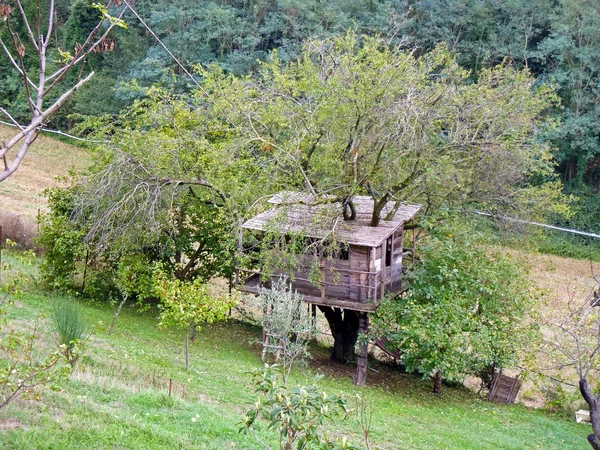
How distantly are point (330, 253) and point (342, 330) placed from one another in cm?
457

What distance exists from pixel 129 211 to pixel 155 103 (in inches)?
191

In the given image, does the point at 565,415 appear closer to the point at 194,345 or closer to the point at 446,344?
the point at 446,344

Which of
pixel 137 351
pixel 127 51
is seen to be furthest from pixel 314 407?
pixel 127 51

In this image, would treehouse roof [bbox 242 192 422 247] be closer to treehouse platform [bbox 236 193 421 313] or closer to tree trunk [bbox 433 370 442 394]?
treehouse platform [bbox 236 193 421 313]

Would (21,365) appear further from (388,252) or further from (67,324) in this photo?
(388,252)

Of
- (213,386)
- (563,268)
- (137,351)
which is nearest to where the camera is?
(213,386)

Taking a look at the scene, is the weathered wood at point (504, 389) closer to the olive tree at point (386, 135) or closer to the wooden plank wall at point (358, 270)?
the olive tree at point (386, 135)

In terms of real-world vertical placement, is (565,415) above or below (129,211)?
below

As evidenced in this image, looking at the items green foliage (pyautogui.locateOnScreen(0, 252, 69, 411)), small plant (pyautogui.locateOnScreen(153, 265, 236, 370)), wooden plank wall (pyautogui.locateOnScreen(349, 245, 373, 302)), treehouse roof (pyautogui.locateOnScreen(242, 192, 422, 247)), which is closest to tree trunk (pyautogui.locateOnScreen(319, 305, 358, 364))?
wooden plank wall (pyautogui.locateOnScreen(349, 245, 373, 302))

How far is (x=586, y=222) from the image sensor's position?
140ft

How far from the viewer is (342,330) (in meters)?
21.1

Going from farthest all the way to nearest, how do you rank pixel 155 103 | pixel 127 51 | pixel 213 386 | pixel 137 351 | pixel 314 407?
pixel 127 51 < pixel 155 103 < pixel 137 351 < pixel 213 386 < pixel 314 407

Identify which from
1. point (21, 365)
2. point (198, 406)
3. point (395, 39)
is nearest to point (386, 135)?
point (198, 406)

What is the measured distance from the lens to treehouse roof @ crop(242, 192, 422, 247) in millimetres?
17672
